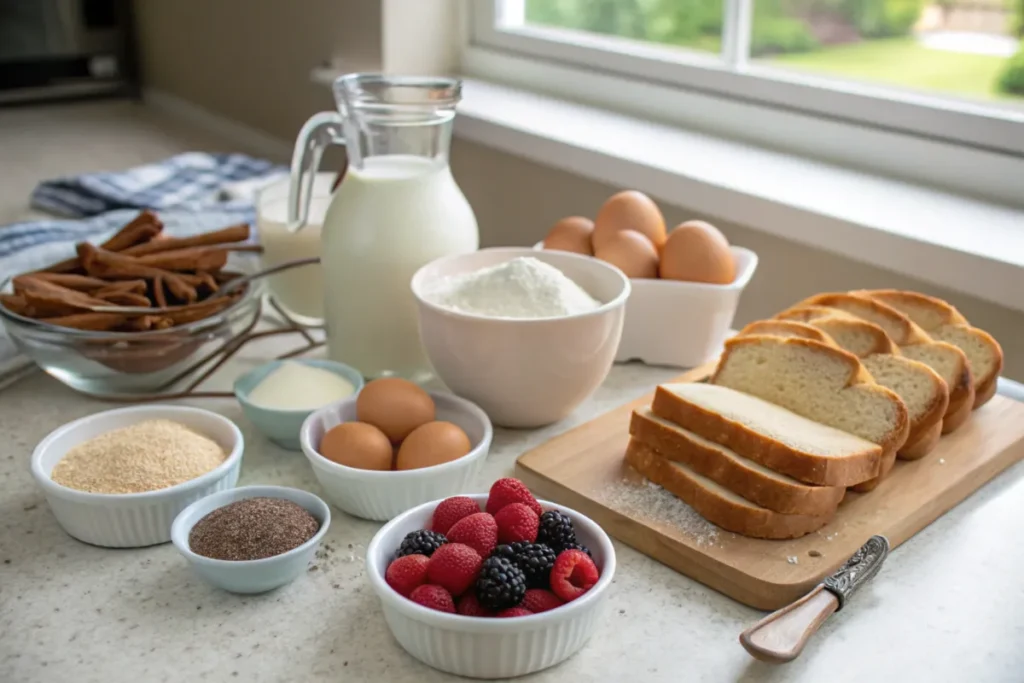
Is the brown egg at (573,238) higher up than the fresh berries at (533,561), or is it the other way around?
the brown egg at (573,238)

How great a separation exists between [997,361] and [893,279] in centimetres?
34

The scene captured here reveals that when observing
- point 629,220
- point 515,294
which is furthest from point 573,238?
point 515,294

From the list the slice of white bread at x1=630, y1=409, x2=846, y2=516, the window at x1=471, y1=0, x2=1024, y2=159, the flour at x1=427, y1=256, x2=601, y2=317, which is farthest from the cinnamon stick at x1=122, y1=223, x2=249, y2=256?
the window at x1=471, y1=0, x2=1024, y2=159

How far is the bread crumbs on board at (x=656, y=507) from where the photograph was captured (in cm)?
88

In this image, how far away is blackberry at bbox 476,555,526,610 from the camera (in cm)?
Answer: 71

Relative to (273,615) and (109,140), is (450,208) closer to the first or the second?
(273,615)

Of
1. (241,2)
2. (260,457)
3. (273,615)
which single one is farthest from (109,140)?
(273,615)

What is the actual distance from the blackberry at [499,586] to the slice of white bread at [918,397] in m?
0.45

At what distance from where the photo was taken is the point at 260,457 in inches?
40.8

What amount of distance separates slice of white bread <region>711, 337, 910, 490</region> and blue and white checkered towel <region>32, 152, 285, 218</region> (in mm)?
1012

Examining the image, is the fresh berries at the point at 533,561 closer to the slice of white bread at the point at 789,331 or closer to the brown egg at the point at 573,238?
the slice of white bread at the point at 789,331

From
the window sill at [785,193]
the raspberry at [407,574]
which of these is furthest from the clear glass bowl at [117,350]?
the window sill at [785,193]

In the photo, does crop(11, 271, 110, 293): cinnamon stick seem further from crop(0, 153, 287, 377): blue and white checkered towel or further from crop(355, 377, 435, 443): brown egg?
crop(355, 377, 435, 443): brown egg

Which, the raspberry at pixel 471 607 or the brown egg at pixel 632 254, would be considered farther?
the brown egg at pixel 632 254
